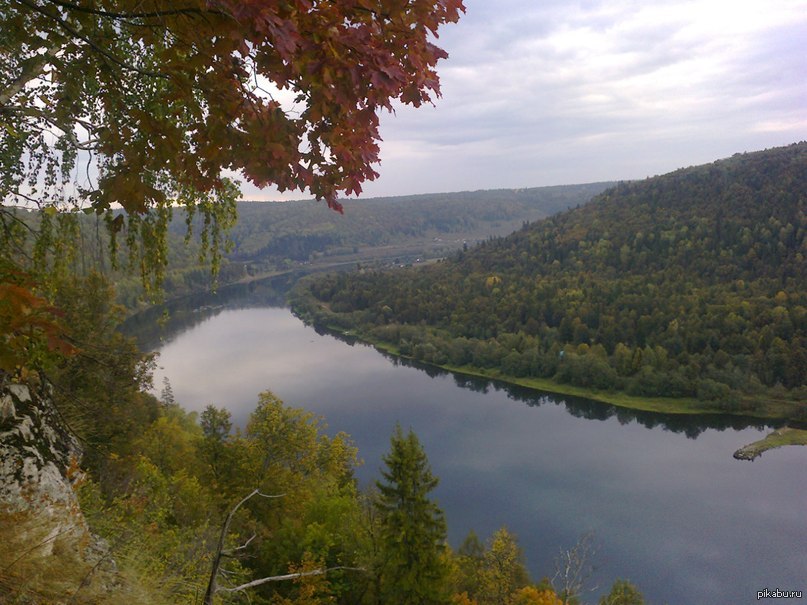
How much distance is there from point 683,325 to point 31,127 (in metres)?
59.6

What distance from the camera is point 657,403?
43.8 m

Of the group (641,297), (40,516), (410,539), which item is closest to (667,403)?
(641,297)

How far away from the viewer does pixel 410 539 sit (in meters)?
11.7

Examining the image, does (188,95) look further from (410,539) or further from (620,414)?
(620,414)

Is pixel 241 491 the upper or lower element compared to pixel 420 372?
upper

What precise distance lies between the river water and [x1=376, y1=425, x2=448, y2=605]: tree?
10.3m

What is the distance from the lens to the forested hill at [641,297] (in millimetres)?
46969

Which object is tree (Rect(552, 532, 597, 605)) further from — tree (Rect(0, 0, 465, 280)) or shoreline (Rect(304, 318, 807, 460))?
shoreline (Rect(304, 318, 807, 460))

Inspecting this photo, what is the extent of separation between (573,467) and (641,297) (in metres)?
36.7

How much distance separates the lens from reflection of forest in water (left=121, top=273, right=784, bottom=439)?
3978 centimetres

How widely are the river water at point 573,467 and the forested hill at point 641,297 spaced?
5162 millimetres

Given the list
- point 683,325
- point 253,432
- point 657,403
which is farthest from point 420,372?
point 253,432

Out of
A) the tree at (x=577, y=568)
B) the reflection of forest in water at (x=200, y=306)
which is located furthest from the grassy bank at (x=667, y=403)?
the reflection of forest in water at (x=200, y=306)

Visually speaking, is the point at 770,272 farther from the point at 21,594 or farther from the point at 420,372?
the point at 21,594
